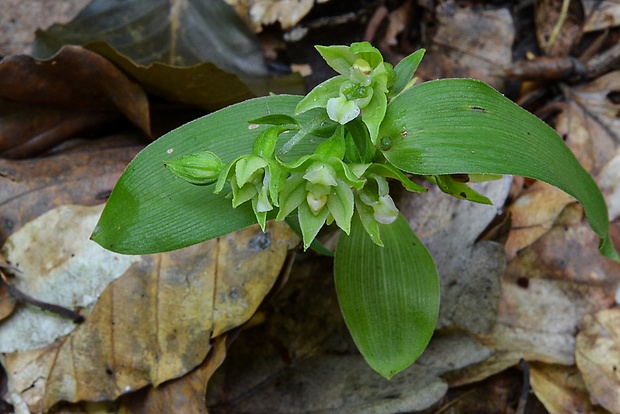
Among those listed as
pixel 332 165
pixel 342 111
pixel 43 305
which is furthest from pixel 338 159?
pixel 43 305

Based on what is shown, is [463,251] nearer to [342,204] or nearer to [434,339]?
[434,339]

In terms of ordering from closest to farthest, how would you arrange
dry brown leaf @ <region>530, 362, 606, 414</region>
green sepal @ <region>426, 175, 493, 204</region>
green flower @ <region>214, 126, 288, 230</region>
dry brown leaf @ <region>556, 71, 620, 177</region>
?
1. green flower @ <region>214, 126, 288, 230</region>
2. green sepal @ <region>426, 175, 493, 204</region>
3. dry brown leaf @ <region>530, 362, 606, 414</region>
4. dry brown leaf @ <region>556, 71, 620, 177</region>

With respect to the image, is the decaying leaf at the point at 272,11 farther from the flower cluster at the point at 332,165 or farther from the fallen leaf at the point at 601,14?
the flower cluster at the point at 332,165

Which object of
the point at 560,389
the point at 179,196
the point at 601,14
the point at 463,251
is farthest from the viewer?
the point at 601,14

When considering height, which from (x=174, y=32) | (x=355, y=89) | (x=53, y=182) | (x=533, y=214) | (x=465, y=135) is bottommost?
(x=533, y=214)

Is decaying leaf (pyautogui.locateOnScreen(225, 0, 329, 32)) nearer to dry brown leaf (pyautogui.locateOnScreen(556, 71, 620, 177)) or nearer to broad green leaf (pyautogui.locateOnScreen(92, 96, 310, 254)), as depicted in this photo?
dry brown leaf (pyautogui.locateOnScreen(556, 71, 620, 177))

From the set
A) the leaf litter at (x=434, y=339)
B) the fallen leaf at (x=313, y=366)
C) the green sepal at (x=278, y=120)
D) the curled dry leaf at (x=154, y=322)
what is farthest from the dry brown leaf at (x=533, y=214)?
the green sepal at (x=278, y=120)

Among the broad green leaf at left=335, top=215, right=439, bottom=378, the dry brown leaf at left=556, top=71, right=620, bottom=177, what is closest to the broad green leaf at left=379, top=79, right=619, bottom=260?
the broad green leaf at left=335, top=215, right=439, bottom=378

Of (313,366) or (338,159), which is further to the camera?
(313,366)
